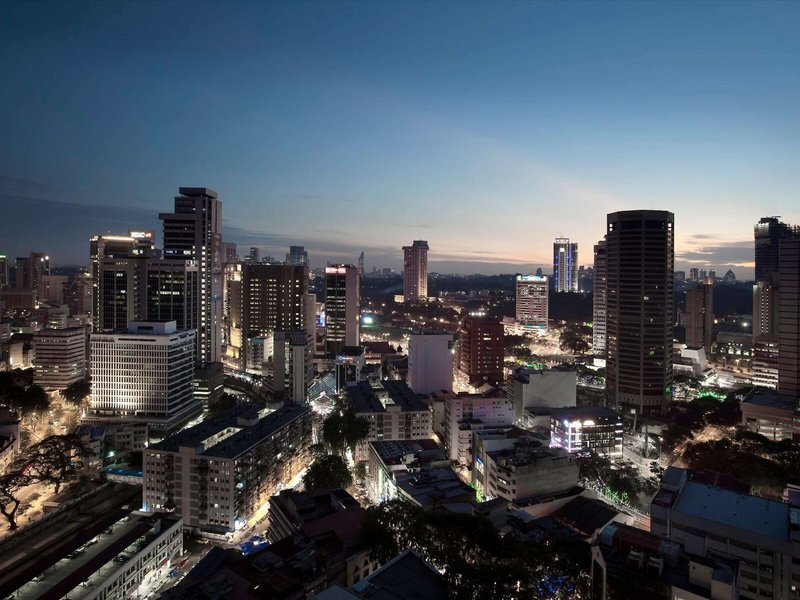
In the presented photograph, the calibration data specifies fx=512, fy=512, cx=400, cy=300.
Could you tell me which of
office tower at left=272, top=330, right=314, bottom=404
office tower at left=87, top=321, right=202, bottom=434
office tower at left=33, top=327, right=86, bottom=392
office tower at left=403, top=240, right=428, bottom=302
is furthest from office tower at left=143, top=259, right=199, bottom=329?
office tower at left=403, top=240, right=428, bottom=302

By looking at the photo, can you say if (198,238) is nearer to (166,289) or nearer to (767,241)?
(166,289)

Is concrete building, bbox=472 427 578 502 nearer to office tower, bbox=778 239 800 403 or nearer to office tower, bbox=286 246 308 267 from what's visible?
office tower, bbox=778 239 800 403

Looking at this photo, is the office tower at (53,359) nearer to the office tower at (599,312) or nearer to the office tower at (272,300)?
the office tower at (272,300)

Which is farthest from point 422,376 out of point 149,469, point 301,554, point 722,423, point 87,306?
point 87,306

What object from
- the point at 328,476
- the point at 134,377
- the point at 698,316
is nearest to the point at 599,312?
the point at 698,316

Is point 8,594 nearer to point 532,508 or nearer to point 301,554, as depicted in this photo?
point 301,554

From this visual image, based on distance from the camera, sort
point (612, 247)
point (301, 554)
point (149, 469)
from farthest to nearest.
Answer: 1. point (612, 247)
2. point (149, 469)
3. point (301, 554)
